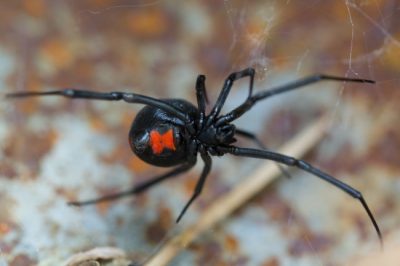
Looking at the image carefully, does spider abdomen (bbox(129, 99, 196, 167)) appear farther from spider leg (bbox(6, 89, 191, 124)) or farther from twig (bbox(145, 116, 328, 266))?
twig (bbox(145, 116, 328, 266))

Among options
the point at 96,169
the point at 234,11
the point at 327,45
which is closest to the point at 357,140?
the point at 327,45

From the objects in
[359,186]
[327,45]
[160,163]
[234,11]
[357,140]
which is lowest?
[359,186]

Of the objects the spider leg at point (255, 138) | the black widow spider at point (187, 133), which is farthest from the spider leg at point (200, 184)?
the spider leg at point (255, 138)

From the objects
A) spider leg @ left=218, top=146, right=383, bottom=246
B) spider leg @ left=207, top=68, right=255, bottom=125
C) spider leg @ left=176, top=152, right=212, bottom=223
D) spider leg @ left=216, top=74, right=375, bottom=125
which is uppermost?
spider leg @ left=207, top=68, right=255, bottom=125

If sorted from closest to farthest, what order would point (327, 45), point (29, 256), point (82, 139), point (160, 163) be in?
point (29, 256)
point (160, 163)
point (82, 139)
point (327, 45)

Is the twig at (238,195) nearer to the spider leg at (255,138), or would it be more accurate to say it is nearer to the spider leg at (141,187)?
the spider leg at (255,138)

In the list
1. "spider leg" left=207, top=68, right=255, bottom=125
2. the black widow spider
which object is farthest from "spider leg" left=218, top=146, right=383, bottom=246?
"spider leg" left=207, top=68, right=255, bottom=125

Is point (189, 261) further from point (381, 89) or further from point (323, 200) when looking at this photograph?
point (381, 89)

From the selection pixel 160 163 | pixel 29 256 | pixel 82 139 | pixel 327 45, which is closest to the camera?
pixel 29 256
